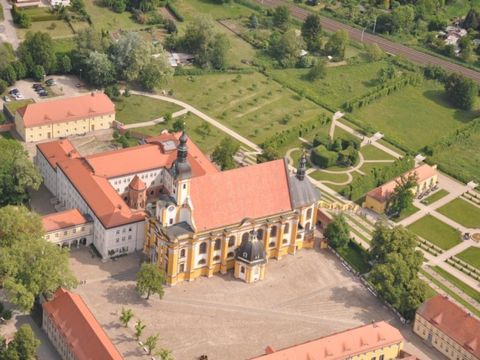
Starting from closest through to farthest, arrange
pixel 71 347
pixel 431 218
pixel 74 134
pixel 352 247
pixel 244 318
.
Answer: pixel 71 347 → pixel 244 318 → pixel 352 247 → pixel 431 218 → pixel 74 134

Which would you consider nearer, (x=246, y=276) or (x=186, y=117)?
(x=246, y=276)

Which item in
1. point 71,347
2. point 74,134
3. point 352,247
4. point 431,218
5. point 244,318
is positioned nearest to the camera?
point 71,347

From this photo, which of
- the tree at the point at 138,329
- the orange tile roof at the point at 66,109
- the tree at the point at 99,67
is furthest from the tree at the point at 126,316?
the tree at the point at 99,67

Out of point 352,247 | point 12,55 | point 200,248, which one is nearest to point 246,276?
point 200,248

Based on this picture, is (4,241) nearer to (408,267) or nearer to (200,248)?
(200,248)

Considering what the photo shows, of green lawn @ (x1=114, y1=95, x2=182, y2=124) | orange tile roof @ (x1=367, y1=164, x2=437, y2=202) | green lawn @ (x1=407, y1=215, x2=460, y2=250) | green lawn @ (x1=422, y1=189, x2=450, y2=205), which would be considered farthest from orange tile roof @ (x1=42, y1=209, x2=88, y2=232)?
green lawn @ (x1=422, y1=189, x2=450, y2=205)
